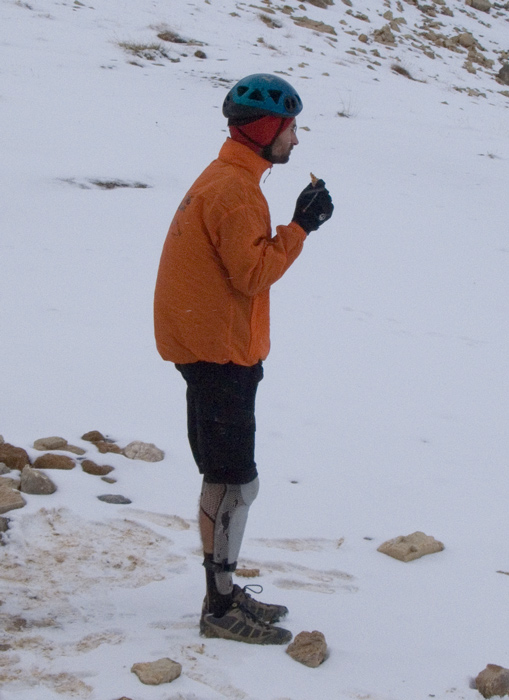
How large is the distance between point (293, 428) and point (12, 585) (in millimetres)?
2275

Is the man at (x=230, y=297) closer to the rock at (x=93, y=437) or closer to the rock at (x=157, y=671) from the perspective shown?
the rock at (x=157, y=671)

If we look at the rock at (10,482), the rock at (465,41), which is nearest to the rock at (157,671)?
the rock at (10,482)

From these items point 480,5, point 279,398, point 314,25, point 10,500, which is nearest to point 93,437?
point 10,500

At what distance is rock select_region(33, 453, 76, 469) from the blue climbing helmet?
6.62 ft

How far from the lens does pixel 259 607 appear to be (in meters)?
2.90

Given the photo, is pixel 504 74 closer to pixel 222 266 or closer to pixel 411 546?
pixel 411 546

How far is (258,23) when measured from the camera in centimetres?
1803

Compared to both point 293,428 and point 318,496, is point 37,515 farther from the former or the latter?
point 293,428

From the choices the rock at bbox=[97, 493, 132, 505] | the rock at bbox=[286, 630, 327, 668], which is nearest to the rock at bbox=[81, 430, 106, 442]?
the rock at bbox=[97, 493, 132, 505]

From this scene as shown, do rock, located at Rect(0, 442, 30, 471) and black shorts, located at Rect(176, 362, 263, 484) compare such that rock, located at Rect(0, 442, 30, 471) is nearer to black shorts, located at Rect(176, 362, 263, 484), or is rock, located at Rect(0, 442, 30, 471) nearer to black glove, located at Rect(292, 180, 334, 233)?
black shorts, located at Rect(176, 362, 263, 484)

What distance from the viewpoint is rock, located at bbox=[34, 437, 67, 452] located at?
421cm

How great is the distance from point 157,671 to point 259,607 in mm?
561

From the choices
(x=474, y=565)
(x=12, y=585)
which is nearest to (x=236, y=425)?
(x=12, y=585)

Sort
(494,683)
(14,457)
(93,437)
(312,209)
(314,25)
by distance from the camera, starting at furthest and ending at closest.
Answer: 1. (314,25)
2. (93,437)
3. (14,457)
4. (312,209)
5. (494,683)
